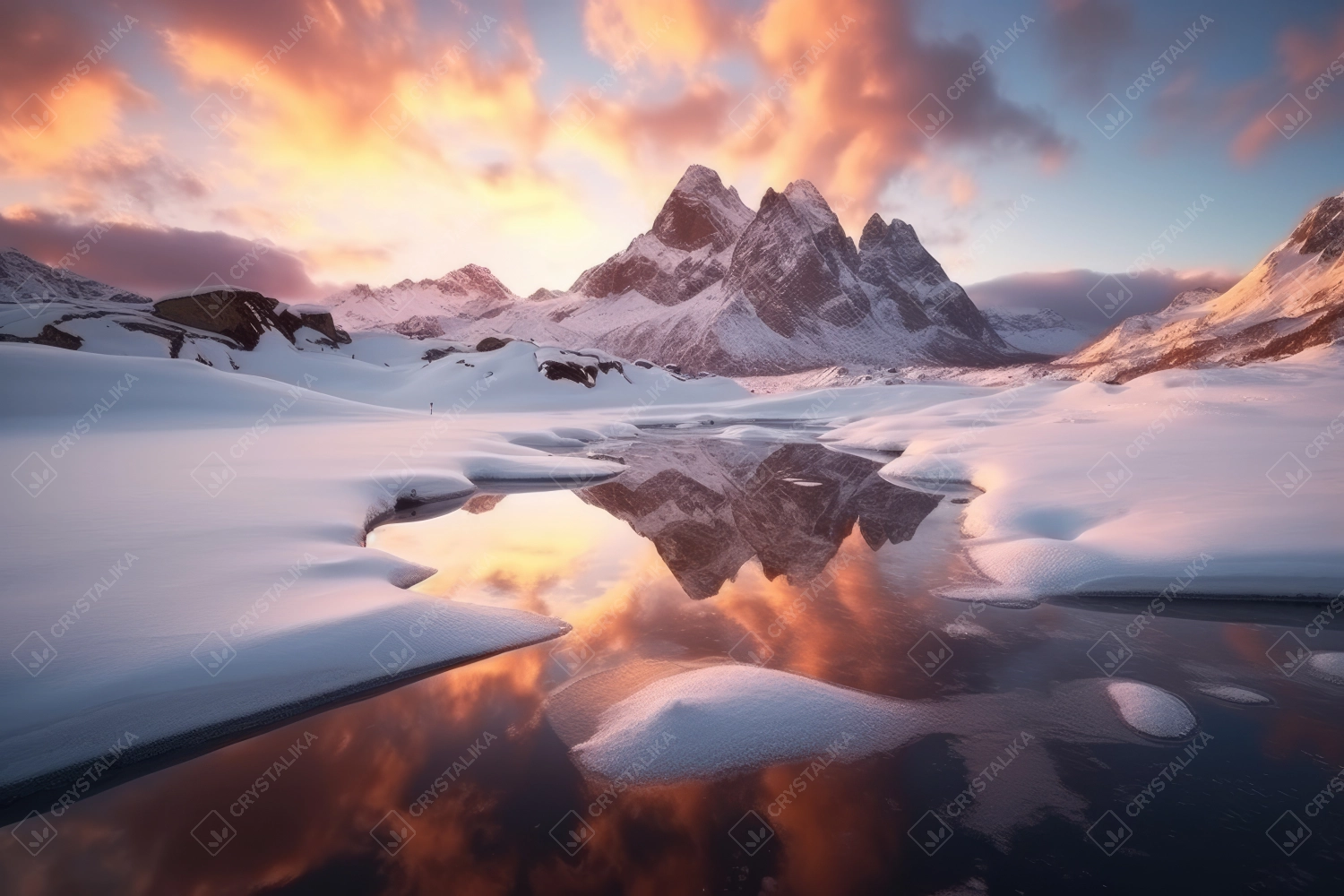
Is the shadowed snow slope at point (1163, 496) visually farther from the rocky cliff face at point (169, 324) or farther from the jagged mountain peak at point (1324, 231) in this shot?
the jagged mountain peak at point (1324, 231)

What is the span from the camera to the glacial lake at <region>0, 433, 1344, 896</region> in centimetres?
393

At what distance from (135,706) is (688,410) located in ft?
178

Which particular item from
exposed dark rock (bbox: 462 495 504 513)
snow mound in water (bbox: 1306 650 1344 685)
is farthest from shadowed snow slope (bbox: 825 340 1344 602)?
exposed dark rock (bbox: 462 495 504 513)

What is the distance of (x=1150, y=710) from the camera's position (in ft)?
18.9

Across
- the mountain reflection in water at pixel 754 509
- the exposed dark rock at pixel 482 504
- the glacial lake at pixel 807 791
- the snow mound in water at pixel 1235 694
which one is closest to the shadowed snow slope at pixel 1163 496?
the glacial lake at pixel 807 791

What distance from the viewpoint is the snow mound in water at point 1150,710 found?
18.0 feet

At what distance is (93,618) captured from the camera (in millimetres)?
5734

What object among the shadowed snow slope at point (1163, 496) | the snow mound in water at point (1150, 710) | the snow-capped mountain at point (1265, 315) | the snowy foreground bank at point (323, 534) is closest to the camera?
the snowy foreground bank at point (323, 534)

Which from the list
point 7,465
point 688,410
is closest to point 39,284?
point 688,410

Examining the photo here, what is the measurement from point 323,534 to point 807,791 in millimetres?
8740

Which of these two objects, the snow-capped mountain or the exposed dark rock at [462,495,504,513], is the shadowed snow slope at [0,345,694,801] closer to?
the exposed dark rock at [462,495,504,513]

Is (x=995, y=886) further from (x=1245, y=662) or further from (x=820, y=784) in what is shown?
(x=1245, y=662)

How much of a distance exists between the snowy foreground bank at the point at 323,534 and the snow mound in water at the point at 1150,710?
0.16 metres

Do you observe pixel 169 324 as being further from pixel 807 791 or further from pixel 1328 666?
pixel 1328 666
